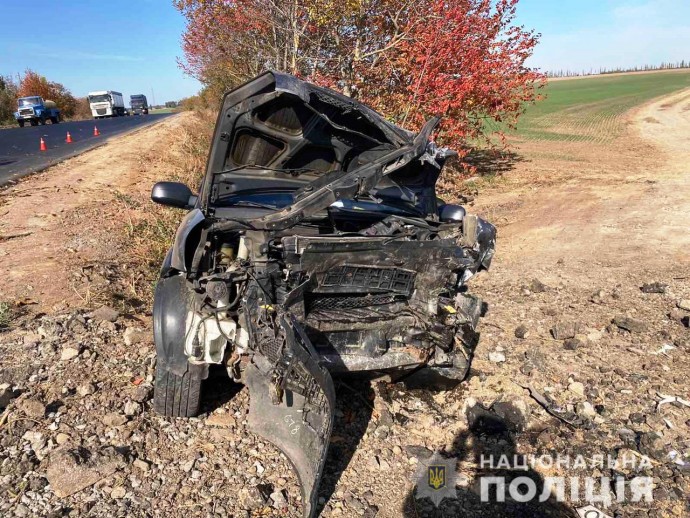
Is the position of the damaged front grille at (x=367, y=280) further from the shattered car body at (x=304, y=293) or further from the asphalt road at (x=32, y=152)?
the asphalt road at (x=32, y=152)

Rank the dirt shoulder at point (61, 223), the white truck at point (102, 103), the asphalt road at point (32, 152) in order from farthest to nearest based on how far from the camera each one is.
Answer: the white truck at point (102, 103), the asphalt road at point (32, 152), the dirt shoulder at point (61, 223)

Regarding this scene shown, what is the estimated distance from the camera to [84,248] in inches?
236

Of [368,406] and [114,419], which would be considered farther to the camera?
[368,406]

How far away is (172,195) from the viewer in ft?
12.5

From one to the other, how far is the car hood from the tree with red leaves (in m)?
5.48

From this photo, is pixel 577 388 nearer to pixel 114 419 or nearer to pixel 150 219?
pixel 114 419

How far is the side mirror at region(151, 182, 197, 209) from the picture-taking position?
379 cm

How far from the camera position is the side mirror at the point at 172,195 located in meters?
3.79

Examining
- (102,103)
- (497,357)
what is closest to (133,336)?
(497,357)

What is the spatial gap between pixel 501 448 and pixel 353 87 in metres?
8.00

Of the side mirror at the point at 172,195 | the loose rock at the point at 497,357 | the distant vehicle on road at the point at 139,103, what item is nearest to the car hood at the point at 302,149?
the side mirror at the point at 172,195

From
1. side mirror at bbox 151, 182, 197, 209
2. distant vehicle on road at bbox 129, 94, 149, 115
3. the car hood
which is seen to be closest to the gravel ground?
side mirror at bbox 151, 182, 197, 209

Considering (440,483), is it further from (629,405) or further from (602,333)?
(602,333)

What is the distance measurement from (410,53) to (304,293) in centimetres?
747
